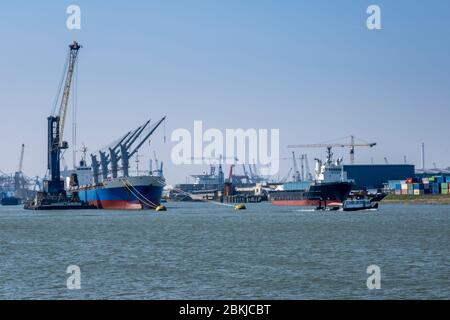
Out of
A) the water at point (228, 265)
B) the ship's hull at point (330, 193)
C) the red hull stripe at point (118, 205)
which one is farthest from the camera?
the ship's hull at point (330, 193)

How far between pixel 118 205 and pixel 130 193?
6.01 metres

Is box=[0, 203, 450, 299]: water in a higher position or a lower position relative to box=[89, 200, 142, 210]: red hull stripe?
lower

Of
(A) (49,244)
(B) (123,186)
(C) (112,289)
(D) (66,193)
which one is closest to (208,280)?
(C) (112,289)

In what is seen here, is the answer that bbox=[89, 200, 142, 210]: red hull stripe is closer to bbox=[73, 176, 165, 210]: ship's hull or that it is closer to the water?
bbox=[73, 176, 165, 210]: ship's hull

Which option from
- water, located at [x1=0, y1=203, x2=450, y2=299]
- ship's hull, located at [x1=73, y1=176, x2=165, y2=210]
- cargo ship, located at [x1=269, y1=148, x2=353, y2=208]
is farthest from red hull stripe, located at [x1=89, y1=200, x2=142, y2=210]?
water, located at [x1=0, y1=203, x2=450, y2=299]

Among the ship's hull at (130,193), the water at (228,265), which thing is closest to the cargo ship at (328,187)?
the ship's hull at (130,193)

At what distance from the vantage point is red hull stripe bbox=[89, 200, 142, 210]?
158500mm

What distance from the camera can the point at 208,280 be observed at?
39.0 metres

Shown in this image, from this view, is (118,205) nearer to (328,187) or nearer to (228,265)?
(328,187)

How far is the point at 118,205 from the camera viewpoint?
531 feet

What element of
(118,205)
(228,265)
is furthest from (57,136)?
(228,265)

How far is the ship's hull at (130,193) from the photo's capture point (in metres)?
155

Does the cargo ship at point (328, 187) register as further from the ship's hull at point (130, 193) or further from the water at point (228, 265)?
the water at point (228, 265)
